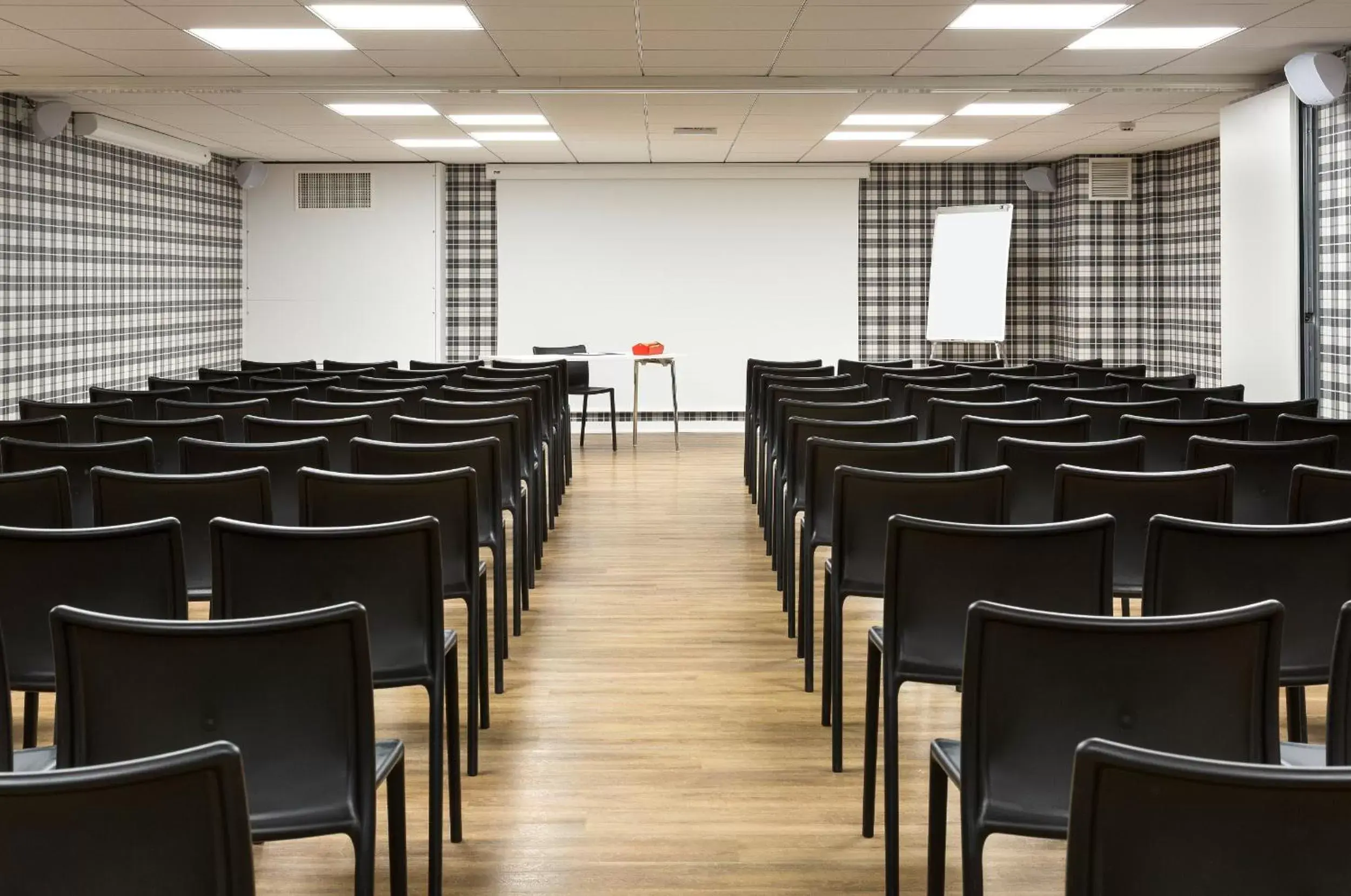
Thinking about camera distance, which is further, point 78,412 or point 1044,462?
point 78,412

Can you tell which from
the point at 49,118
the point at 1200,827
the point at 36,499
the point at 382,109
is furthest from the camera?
the point at 382,109

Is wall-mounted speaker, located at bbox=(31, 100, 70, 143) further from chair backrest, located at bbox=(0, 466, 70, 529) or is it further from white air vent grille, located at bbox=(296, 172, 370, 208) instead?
chair backrest, located at bbox=(0, 466, 70, 529)

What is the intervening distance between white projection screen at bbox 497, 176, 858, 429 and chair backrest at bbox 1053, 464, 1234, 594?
1042 cm

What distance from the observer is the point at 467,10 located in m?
6.50

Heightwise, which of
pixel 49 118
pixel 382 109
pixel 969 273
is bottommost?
pixel 969 273

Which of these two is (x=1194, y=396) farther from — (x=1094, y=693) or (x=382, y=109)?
(x=382, y=109)

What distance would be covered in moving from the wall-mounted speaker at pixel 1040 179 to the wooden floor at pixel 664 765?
353 inches

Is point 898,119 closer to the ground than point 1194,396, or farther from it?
farther from it

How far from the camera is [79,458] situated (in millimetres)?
4367

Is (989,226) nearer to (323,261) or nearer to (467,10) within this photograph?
(323,261)

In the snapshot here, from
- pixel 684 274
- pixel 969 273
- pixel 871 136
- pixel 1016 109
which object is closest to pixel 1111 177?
pixel 969 273

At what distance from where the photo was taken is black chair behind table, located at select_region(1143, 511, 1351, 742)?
8.92 ft

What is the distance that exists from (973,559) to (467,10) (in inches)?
189

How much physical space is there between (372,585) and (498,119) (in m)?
8.15
